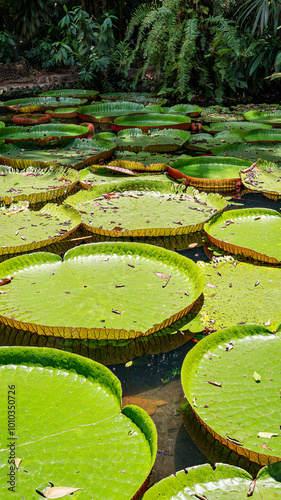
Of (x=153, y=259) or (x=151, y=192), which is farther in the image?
(x=151, y=192)

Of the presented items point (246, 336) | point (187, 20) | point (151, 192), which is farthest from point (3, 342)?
point (187, 20)

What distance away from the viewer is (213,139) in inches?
162

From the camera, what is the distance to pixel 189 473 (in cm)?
85

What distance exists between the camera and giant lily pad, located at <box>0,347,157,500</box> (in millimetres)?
835

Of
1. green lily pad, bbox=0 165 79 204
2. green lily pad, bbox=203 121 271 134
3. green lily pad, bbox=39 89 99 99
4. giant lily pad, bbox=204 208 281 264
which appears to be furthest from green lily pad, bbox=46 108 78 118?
giant lily pad, bbox=204 208 281 264

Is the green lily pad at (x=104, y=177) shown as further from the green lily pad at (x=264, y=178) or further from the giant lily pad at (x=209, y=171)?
the green lily pad at (x=264, y=178)

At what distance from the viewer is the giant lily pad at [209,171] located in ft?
9.62

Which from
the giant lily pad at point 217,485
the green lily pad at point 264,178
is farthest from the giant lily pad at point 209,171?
the giant lily pad at point 217,485

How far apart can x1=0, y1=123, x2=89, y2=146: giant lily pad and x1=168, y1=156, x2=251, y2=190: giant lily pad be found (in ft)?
4.43

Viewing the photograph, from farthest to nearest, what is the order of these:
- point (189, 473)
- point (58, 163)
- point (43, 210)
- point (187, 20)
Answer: point (187, 20) → point (58, 163) → point (43, 210) → point (189, 473)

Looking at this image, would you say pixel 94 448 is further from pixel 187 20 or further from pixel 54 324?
pixel 187 20

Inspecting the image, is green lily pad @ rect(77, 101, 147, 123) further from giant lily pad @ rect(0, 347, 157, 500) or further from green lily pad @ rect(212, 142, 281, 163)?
giant lily pad @ rect(0, 347, 157, 500)

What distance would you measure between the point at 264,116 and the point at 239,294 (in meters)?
4.50

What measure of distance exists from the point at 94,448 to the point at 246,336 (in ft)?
2.17
